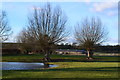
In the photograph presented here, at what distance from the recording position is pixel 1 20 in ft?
118

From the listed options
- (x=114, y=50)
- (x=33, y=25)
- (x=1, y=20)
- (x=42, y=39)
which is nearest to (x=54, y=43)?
(x=42, y=39)

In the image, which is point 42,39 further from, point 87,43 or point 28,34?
point 87,43

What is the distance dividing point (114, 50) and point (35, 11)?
153 ft

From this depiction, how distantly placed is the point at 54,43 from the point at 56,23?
12.0 feet

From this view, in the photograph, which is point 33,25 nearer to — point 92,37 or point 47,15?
point 47,15

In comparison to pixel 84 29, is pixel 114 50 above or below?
below

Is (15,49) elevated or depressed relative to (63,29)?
depressed

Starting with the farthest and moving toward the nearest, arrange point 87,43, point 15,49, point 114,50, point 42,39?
point 114,50 < point 15,49 < point 87,43 < point 42,39

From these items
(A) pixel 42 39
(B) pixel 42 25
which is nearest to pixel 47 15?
(B) pixel 42 25

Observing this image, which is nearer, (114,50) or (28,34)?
(28,34)

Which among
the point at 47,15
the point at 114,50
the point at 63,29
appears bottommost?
the point at 114,50

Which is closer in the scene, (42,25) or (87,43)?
(42,25)

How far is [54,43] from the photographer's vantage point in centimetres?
3638

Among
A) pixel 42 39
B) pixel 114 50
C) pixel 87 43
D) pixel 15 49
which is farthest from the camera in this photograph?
pixel 114 50
